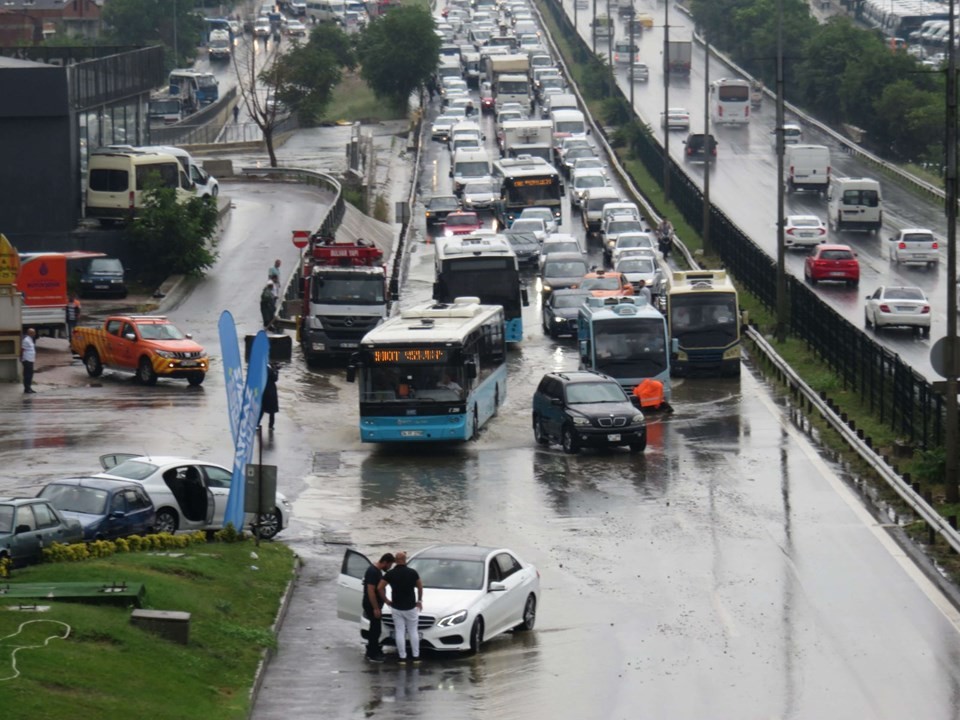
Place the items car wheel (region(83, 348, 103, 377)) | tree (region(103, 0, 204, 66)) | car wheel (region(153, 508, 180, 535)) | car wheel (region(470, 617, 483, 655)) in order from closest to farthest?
car wheel (region(470, 617, 483, 655)) → car wheel (region(153, 508, 180, 535)) → car wheel (region(83, 348, 103, 377)) → tree (region(103, 0, 204, 66))

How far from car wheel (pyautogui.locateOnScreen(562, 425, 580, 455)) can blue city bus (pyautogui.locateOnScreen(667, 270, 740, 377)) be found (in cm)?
905

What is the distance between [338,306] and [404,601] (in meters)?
27.1

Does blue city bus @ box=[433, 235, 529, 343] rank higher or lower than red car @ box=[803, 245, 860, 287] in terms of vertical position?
higher

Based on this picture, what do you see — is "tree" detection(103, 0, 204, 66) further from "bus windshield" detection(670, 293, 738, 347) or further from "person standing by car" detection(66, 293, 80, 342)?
"bus windshield" detection(670, 293, 738, 347)

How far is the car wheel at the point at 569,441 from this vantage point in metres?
36.2

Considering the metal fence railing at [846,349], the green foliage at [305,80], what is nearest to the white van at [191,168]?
the metal fence railing at [846,349]

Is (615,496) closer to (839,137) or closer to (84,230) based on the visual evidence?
(84,230)

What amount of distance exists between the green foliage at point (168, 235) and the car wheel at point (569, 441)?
85.3 feet

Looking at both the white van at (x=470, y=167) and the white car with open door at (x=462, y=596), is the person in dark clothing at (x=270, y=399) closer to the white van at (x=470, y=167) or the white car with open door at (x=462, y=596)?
the white car with open door at (x=462, y=596)

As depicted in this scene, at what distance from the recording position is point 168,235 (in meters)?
59.6

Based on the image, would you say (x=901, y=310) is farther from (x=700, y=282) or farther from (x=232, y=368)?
(x=232, y=368)

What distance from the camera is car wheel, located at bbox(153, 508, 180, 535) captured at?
27.5 metres

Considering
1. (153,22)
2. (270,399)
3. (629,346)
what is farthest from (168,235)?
(153,22)

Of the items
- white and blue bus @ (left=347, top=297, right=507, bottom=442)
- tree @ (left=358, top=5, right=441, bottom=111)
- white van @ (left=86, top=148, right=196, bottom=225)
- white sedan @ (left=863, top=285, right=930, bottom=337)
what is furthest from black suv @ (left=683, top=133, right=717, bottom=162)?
white and blue bus @ (left=347, top=297, right=507, bottom=442)
